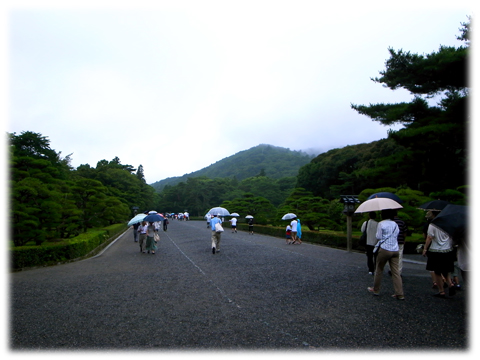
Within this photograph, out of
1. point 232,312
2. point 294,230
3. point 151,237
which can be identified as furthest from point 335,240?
point 232,312

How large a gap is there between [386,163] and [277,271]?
8707 millimetres

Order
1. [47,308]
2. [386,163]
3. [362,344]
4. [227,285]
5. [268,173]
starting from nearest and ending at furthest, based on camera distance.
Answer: [362,344] → [47,308] → [227,285] → [386,163] → [268,173]

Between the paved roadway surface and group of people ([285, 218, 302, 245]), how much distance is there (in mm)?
9025

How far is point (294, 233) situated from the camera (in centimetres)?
1867

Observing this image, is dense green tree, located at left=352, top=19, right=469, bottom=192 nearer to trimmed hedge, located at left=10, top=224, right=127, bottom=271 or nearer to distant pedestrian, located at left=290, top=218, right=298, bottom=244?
distant pedestrian, located at left=290, top=218, right=298, bottom=244

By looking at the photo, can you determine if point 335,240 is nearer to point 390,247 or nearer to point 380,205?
point 380,205

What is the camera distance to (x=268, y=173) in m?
154

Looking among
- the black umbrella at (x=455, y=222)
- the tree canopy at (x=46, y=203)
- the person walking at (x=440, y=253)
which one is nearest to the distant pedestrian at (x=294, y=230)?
the tree canopy at (x=46, y=203)

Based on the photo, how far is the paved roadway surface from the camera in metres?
4.12

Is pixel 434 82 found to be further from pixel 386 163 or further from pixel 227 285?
pixel 227 285

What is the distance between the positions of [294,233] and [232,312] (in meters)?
13.7

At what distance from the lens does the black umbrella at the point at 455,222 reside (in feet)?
18.4

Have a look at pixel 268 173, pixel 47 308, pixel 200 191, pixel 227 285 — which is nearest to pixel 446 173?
pixel 227 285

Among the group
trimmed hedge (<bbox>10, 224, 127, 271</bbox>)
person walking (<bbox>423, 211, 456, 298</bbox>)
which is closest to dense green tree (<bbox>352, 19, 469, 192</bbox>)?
person walking (<bbox>423, 211, 456, 298</bbox>)
